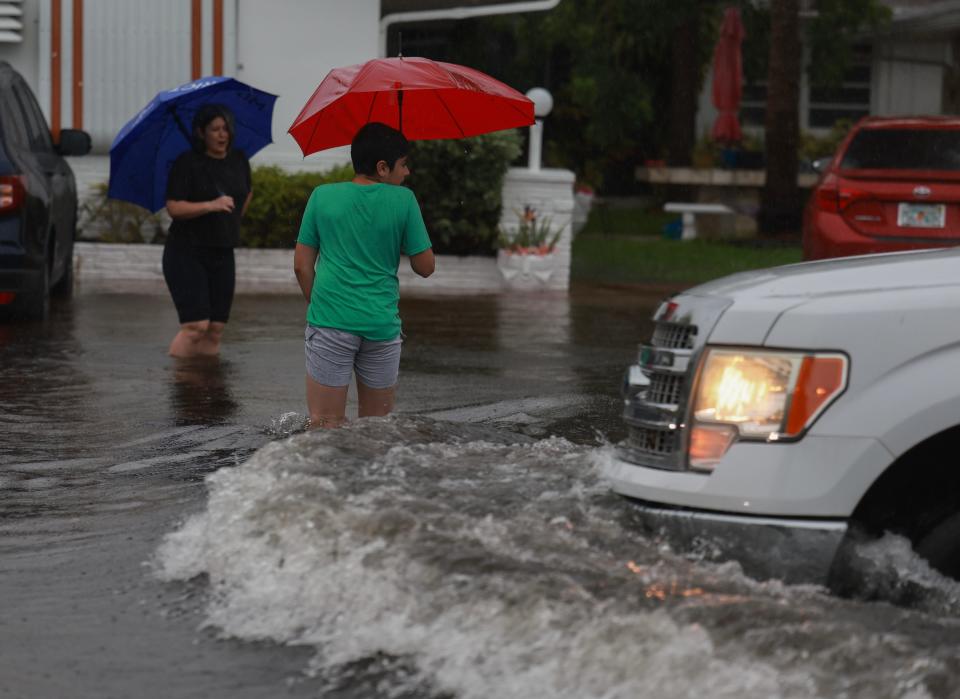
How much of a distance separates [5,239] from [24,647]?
25.1ft

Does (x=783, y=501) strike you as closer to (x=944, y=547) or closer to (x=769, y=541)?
(x=769, y=541)

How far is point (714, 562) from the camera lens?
15.4 ft

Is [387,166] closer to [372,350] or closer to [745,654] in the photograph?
[372,350]

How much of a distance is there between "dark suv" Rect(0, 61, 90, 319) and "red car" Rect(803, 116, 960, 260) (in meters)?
5.84

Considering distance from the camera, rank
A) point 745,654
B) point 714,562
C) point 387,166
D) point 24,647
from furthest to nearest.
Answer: point 387,166, point 24,647, point 714,562, point 745,654

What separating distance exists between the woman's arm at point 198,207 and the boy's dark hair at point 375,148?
3.84 meters

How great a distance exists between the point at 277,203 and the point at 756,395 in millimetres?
13549

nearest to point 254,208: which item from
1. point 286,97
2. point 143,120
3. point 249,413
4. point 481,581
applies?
point 286,97

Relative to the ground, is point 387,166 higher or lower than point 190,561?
higher

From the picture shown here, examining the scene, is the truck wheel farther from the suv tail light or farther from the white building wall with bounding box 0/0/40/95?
the white building wall with bounding box 0/0/40/95

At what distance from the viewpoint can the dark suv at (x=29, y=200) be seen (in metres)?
12.4

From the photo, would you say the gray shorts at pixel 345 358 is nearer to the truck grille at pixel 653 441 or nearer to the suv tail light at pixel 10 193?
the truck grille at pixel 653 441

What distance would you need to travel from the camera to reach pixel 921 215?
45.9 ft

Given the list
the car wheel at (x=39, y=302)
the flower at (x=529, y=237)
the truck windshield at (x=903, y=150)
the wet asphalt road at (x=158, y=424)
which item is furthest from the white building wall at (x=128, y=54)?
the truck windshield at (x=903, y=150)
